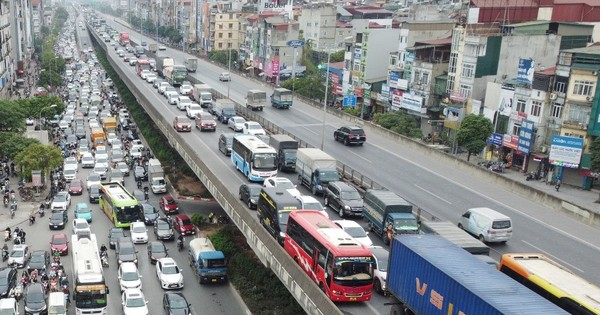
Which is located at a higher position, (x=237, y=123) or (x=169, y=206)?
(x=237, y=123)

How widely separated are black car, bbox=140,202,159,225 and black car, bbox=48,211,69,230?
19.0 ft

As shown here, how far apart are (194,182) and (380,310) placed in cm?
3666

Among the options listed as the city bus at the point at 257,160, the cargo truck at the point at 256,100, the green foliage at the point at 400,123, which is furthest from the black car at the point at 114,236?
the green foliage at the point at 400,123

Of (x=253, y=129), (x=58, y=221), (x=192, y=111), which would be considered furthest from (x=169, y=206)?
(x=192, y=111)

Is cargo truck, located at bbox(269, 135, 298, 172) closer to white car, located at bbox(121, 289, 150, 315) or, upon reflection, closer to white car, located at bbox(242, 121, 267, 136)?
white car, located at bbox(242, 121, 267, 136)

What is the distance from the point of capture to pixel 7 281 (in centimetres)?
3266

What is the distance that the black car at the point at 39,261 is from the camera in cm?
3609

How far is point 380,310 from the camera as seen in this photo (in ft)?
74.0

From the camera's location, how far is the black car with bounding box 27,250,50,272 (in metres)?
36.1

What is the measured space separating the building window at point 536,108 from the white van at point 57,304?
149ft

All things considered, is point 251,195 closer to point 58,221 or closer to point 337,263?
point 337,263

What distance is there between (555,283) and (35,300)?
2477 centimetres

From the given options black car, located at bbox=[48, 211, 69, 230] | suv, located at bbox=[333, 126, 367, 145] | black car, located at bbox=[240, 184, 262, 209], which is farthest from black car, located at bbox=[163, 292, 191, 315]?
suv, located at bbox=[333, 126, 367, 145]

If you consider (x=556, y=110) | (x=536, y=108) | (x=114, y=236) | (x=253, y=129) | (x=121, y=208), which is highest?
(x=556, y=110)
